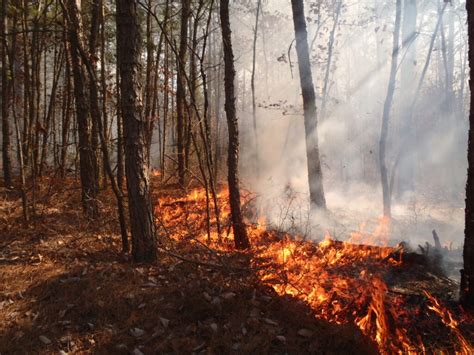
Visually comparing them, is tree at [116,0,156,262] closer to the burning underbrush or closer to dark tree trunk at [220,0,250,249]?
the burning underbrush

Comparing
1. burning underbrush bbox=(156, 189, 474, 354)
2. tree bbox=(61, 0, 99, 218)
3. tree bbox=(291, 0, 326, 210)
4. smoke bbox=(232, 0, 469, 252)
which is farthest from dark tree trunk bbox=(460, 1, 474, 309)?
tree bbox=(61, 0, 99, 218)

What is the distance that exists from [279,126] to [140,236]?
20.8 m

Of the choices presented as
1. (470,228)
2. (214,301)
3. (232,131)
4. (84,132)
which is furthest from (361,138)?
(214,301)

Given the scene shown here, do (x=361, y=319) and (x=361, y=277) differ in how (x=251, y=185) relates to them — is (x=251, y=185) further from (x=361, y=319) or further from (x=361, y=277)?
(x=361, y=319)

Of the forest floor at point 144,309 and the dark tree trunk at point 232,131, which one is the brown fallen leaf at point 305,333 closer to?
the forest floor at point 144,309

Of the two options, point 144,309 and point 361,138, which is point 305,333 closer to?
point 144,309

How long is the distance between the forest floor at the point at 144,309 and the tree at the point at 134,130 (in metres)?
0.58

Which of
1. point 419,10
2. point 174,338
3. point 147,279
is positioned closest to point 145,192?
point 147,279

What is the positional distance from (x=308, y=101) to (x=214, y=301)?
6976 millimetres

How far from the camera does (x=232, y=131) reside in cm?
700

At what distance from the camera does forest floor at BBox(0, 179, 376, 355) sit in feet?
13.4

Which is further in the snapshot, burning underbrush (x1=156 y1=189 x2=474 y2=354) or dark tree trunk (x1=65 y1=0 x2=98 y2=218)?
dark tree trunk (x1=65 y1=0 x2=98 y2=218)

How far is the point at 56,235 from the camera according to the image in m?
7.24

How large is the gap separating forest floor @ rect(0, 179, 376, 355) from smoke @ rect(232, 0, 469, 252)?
3.74 meters
